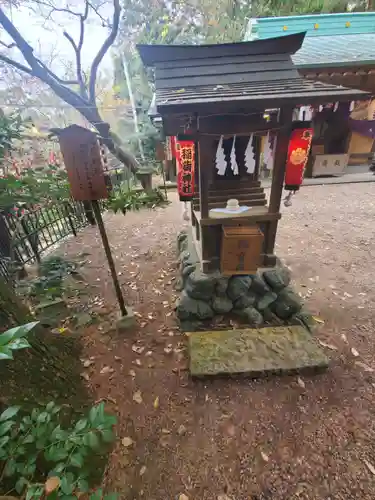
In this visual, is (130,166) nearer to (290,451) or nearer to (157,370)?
(157,370)

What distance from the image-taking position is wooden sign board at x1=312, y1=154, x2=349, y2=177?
12.1m

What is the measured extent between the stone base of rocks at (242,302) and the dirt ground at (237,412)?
0.45m

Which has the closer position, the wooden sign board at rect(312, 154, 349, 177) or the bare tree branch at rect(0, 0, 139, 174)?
the bare tree branch at rect(0, 0, 139, 174)

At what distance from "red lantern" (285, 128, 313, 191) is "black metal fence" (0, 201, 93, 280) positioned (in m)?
4.53

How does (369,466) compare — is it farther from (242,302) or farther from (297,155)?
(297,155)

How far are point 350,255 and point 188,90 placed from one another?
19.0ft

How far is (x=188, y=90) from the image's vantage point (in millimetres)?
3785

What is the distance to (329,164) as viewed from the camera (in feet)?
40.4

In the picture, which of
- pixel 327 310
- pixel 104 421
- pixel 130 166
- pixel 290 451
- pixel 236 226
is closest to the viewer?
pixel 104 421

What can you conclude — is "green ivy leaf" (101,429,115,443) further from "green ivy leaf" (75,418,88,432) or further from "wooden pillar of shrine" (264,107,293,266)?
"wooden pillar of shrine" (264,107,293,266)

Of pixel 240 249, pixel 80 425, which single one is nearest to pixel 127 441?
pixel 80 425

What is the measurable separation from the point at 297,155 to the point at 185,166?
178 centimetres

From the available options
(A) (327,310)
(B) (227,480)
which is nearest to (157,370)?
(B) (227,480)

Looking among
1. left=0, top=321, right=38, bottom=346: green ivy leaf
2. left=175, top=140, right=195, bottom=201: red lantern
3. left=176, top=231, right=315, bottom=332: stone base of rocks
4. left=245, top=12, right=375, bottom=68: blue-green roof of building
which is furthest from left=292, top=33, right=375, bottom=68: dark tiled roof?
left=0, top=321, right=38, bottom=346: green ivy leaf
